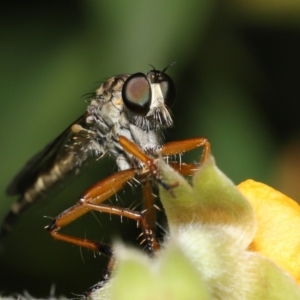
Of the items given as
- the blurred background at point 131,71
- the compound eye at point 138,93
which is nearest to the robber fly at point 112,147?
the compound eye at point 138,93

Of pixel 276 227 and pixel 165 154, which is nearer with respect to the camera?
pixel 276 227

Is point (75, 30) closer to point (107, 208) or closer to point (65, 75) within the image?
point (65, 75)

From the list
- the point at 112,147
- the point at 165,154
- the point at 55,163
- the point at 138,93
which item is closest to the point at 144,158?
→ the point at 165,154

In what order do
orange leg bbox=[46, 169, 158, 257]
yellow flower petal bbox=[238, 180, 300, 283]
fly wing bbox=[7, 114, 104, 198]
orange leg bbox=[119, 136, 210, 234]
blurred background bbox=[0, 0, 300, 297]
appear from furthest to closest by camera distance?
blurred background bbox=[0, 0, 300, 297] → fly wing bbox=[7, 114, 104, 198] → orange leg bbox=[46, 169, 158, 257] → orange leg bbox=[119, 136, 210, 234] → yellow flower petal bbox=[238, 180, 300, 283]

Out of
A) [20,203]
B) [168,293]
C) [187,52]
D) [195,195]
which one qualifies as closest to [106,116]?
[20,203]

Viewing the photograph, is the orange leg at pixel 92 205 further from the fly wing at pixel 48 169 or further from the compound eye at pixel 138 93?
the fly wing at pixel 48 169

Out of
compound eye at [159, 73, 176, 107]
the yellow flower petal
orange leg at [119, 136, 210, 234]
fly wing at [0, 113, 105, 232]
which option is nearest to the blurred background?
fly wing at [0, 113, 105, 232]

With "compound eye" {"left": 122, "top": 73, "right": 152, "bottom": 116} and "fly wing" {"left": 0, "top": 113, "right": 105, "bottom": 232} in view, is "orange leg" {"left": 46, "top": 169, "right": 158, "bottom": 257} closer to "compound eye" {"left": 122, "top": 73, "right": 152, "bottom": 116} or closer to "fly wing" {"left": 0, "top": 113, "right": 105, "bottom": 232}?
"compound eye" {"left": 122, "top": 73, "right": 152, "bottom": 116}

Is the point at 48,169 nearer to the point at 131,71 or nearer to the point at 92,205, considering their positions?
the point at 131,71
